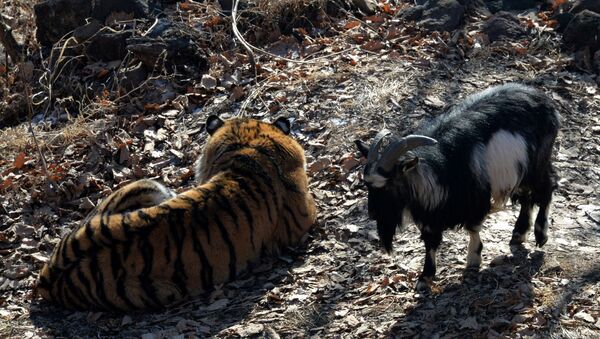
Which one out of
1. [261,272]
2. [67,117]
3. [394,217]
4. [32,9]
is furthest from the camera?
[32,9]

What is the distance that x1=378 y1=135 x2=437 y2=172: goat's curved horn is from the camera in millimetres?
5617

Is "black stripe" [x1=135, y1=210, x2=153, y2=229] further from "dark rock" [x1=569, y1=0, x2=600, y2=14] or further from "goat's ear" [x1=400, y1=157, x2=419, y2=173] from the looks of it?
"dark rock" [x1=569, y1=0, x2=600, y2=14]

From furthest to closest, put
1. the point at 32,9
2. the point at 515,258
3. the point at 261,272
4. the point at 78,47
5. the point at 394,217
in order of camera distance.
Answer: the point at 32,9, the point at 78,47, the point at 261,272, the point at 515,258, the point at 394,217

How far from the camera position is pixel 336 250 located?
7.16 m

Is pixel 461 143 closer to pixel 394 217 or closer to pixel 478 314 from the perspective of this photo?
pixel 394 217

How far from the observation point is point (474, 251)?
21.1 ft

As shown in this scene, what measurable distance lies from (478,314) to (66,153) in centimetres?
504

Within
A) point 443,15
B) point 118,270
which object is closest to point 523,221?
point 118,270

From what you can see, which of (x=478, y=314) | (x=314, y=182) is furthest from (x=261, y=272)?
(x=478, y=314)

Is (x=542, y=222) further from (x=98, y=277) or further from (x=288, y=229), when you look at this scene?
(x=98, y=277)

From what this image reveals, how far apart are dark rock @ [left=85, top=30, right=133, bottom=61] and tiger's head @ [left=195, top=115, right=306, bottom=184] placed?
10.5 ft

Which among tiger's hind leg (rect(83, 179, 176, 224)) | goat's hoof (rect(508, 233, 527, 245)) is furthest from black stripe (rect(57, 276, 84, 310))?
goat's hoof (rect(508, 233, 527, 245))

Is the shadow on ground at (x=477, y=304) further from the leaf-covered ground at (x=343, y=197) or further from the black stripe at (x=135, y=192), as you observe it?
the black stripe at (x=135, y=192)

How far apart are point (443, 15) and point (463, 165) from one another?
449 cm
